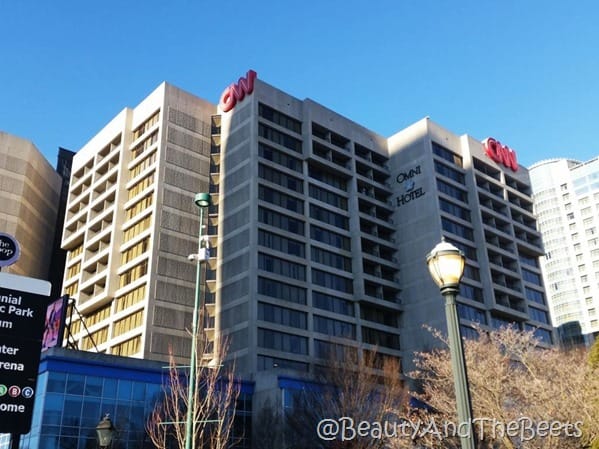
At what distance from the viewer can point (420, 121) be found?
90.2m

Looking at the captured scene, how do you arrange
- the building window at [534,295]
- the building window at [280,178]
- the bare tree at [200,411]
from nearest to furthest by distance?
the bare tree at [200,411] → the building window at [280,178] → the building window at [534,295]

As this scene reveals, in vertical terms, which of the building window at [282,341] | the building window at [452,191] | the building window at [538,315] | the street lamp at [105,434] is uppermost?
the building window at [452,191]

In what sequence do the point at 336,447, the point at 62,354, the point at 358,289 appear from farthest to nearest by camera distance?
the point at 358,289
the point at 62,354
the point at 336,447

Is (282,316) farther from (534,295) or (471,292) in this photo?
(534,295)

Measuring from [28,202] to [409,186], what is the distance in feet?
176

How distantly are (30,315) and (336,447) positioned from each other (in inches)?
1244

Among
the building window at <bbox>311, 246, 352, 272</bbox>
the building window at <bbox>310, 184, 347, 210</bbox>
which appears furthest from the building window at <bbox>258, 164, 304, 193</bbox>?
the building window at <bbox>311, 246, 352, 272</bbox>

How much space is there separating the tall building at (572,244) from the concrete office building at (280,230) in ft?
189

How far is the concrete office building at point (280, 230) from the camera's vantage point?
2726 inches

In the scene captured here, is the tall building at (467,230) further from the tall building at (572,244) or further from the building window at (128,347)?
the tall building at (572,244)

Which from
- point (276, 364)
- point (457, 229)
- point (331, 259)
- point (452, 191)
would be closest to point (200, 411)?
point (276, 364)

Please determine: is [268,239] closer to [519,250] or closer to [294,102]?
[294,102]

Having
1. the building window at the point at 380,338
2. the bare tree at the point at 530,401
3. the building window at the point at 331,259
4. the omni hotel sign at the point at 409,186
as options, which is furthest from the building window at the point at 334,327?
the bare tree at the point at 530,401

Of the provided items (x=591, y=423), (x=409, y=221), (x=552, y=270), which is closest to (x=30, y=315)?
(x=591, y=423)
